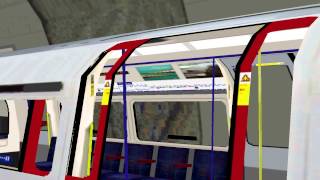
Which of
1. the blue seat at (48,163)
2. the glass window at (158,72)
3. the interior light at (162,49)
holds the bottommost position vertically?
the blue seat at (48,163)

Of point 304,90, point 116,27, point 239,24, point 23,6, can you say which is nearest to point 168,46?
point 239,24

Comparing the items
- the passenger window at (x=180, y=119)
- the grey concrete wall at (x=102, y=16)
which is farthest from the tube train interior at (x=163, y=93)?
the grey concrete wall at (x=102, y=16)

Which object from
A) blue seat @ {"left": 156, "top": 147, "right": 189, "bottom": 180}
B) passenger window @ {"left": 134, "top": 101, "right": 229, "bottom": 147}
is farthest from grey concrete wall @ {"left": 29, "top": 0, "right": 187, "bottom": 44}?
blue seat @ {"left": 156, "top": 147, "right": 189, "bottom": 180}

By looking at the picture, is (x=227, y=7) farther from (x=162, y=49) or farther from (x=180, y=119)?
(x=162, y=49)

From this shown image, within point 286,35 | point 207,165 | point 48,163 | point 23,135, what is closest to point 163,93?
point 207,165

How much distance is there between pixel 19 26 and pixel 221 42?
11582mm

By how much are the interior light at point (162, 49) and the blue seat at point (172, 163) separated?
2005mm

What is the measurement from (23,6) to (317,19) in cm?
1305

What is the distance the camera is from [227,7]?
10.7m

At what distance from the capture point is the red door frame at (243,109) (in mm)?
A: 3020

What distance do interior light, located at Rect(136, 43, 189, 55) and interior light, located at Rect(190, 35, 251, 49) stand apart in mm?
218

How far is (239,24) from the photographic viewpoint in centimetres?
354

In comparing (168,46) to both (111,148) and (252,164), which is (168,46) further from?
(111,148)

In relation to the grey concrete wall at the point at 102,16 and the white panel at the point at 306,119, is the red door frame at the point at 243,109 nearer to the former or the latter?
the white panel at the point at 306,119
